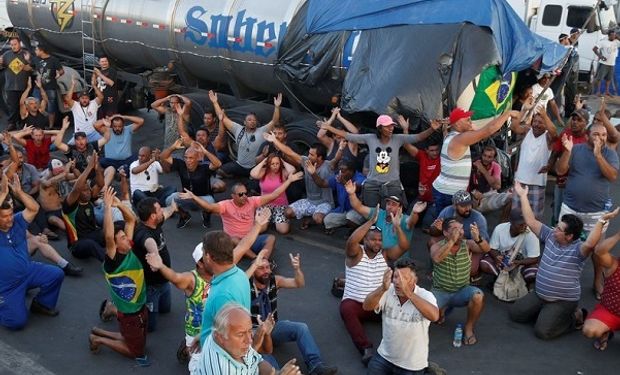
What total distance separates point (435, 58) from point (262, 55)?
10.2ft

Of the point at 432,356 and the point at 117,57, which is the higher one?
the point at 117,57

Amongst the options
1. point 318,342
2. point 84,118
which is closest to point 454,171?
point 318,342

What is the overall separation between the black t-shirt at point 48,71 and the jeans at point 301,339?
917 cm

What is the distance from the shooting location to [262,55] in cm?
1129

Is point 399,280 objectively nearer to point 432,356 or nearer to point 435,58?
point 432,356

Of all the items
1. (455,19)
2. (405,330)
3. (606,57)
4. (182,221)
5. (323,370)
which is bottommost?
(182,221)

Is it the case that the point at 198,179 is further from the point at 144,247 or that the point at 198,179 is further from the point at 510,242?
the point at 510,242

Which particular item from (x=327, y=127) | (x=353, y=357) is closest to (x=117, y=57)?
(x=327, y=127)

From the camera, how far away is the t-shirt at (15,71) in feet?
44.5

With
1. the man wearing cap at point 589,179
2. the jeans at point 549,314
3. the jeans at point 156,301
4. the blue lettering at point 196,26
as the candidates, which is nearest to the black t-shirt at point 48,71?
the blue lettering at point 196,26

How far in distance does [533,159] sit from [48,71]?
29.6 feet

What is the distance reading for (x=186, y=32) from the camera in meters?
12.3

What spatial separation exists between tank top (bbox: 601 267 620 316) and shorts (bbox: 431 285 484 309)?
106 cm

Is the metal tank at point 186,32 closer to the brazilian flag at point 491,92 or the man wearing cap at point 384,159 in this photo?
the man wearing cap at point 384,159
